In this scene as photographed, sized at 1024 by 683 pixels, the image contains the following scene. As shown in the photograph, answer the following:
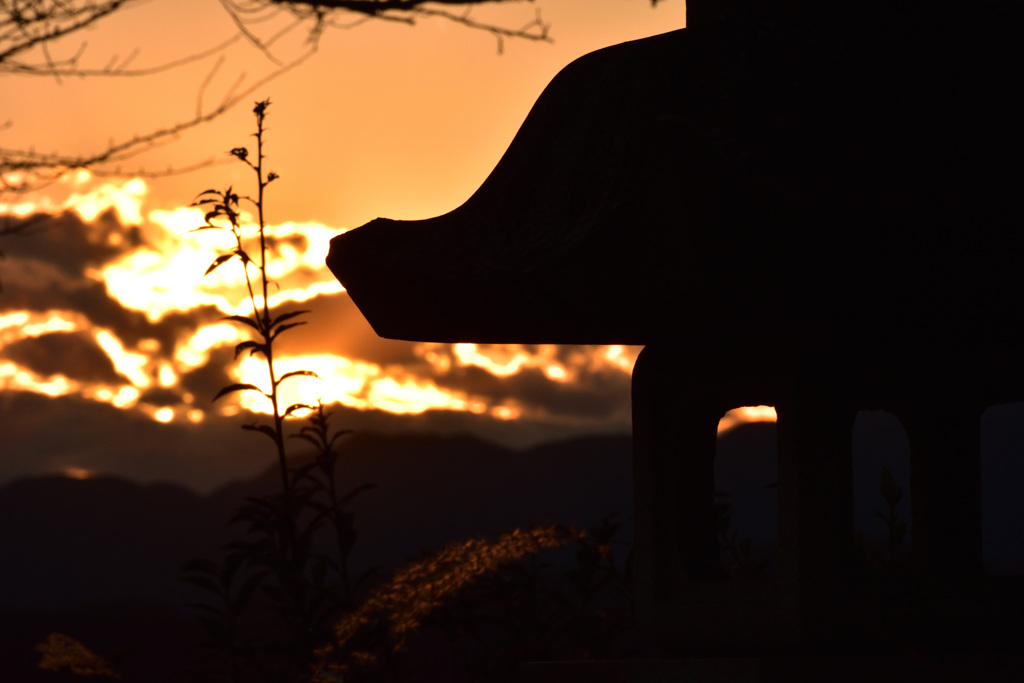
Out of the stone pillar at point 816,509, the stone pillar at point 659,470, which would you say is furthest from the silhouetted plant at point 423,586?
the stone pillar at point 816,509

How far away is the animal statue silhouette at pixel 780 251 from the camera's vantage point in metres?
2.12

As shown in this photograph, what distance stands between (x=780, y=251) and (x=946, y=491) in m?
0.91

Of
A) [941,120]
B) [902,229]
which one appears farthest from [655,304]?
[941,120]

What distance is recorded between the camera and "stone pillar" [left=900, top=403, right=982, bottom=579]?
8.50 feet

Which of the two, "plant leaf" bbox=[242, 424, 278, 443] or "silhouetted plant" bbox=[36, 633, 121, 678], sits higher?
"plant leaf" bbox=[242, 424, 278, 443]

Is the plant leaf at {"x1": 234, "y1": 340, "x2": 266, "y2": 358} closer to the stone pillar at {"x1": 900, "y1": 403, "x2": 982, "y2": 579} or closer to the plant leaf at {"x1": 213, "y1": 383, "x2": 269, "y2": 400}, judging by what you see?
the plant leaf at {"x1": 213, "y1": 383, "x2": 269, "y2": 400}

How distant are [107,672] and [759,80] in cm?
276

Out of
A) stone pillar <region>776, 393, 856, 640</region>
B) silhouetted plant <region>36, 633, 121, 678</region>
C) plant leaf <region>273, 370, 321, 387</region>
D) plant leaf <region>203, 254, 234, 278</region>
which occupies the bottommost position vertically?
silhouetted plant <region>36, 633, 121, 678</region>

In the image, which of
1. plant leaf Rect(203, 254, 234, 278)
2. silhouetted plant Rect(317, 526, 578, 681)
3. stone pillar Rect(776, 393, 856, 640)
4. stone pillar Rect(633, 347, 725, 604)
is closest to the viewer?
stone pillar Rect(776, 393, 856, 640)

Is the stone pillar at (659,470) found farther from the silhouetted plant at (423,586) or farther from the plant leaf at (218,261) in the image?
the plant leaf at (218,261)

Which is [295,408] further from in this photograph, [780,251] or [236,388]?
[780,251]

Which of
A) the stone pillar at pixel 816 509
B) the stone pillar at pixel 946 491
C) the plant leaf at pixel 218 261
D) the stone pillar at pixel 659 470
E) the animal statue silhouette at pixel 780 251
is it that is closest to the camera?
the animal statue silhouette at pixel 780 251

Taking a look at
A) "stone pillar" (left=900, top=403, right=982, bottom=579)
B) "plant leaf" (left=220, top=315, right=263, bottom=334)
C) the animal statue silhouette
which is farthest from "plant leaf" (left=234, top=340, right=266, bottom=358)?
"stone pillar" (left=900, top=403, right=982, bottom=579)

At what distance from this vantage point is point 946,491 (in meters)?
2.62
